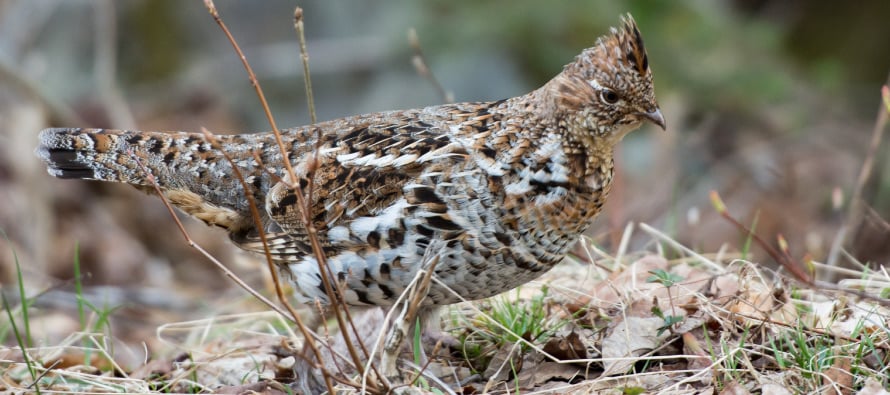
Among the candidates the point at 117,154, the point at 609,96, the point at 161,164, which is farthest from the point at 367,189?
the point at 117,154

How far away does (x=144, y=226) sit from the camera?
9.02 meters

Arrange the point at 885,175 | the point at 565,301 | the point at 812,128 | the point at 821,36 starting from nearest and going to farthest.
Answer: the point at 565,301
the point at 885,175
the point at 812,128
the point at 821,36

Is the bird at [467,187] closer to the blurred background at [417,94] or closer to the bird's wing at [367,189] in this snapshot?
the bird's wing at [367,189]

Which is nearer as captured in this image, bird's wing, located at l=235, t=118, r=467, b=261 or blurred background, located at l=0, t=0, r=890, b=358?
bird's wing, located at l=235, t=118, r=467, b=261

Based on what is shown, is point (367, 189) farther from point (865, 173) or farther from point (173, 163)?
point (865, 173)

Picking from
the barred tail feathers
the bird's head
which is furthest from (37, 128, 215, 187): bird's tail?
the bird's head

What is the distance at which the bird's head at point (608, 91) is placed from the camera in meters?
3.32

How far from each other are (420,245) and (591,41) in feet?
16.0

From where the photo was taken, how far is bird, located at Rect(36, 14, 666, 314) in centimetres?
330

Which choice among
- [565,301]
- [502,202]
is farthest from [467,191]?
[565,301]

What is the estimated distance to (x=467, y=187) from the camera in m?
3.34

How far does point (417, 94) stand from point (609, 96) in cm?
539

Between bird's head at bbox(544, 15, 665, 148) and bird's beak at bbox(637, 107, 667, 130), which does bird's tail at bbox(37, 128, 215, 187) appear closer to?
bird's head at bbox(544, 15, 665, 148)

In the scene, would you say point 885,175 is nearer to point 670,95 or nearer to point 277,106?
point 670,95
